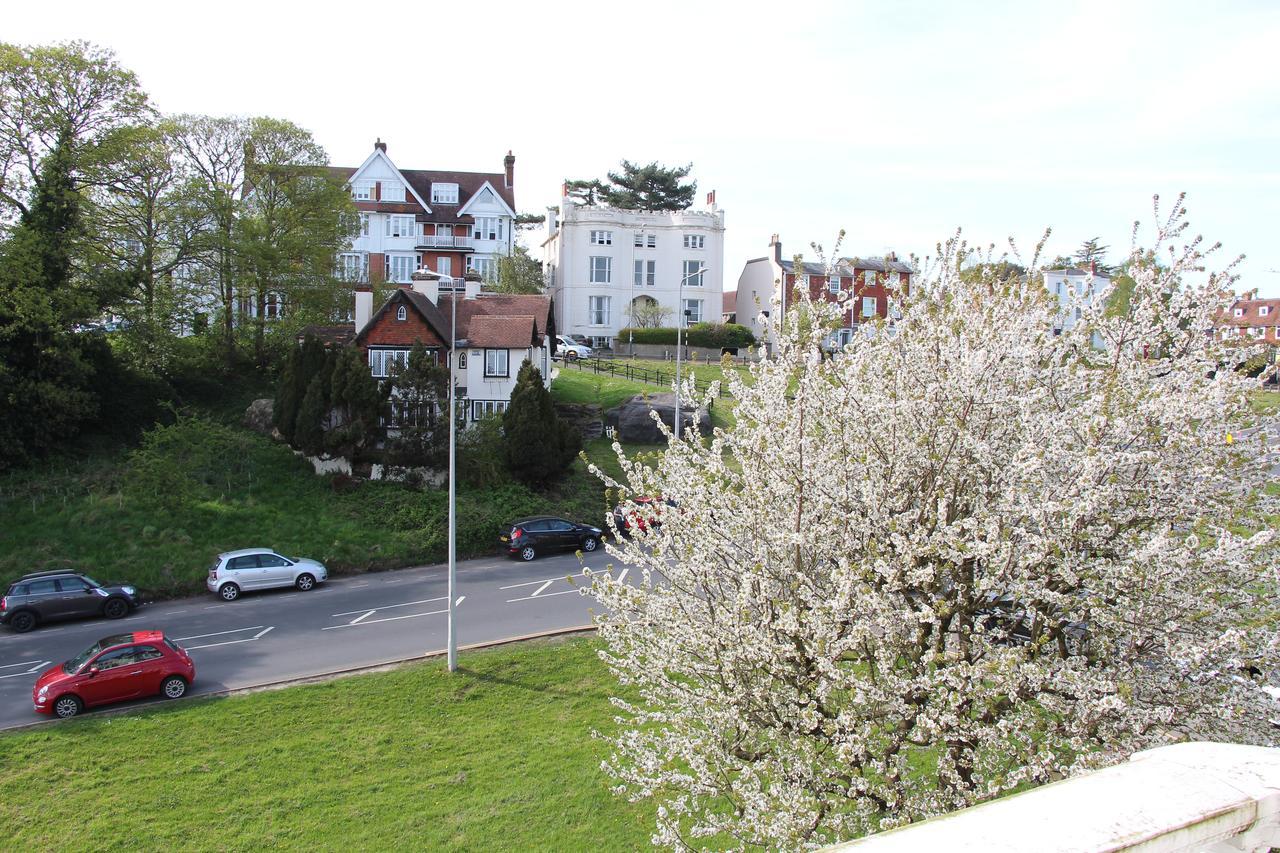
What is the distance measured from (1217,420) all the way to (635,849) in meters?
9.76

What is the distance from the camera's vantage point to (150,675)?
1778 centimetres

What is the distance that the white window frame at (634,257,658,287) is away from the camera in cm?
6562

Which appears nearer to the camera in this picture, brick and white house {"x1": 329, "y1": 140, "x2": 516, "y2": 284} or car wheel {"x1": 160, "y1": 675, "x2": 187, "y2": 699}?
car wheel {"x1": 160, "y1": 675, "x2": 187, "y2": 699}

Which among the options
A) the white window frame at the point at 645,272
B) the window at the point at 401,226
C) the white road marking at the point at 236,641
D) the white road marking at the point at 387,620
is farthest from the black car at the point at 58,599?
the white window frame at the point at 645,272

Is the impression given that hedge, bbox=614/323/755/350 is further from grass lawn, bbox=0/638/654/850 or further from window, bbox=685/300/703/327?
grass lawn, bbox=0/638/654/850

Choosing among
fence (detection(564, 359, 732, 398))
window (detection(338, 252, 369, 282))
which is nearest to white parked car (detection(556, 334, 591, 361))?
fence (detection(564, 359, 732, 398))

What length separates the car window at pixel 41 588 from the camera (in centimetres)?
2312

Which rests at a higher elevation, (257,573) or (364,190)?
(364,190)

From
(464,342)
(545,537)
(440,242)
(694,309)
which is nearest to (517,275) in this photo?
(440,242)

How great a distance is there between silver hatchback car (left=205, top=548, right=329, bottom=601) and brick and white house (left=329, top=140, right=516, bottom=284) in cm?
3592

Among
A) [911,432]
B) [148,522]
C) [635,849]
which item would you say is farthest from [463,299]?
[911,432]

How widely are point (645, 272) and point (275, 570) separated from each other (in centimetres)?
4466

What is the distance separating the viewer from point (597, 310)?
2594 inches

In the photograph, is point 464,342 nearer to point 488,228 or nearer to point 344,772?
point 344,772
